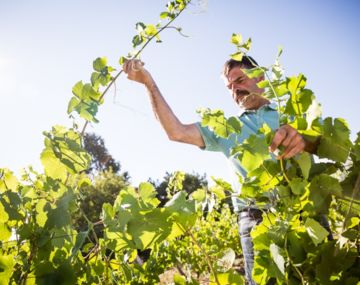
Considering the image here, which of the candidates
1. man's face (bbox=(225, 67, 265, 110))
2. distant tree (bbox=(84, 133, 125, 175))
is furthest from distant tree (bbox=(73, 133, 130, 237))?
man's face (bbox=(225, 67, 265, 110))

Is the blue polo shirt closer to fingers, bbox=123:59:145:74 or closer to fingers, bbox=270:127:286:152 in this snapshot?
fingers, bbox=123:59:145:74

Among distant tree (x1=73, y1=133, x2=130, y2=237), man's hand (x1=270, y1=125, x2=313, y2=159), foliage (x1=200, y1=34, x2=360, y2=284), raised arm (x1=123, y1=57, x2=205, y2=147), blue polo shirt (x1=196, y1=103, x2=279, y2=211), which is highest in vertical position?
distant tree (x1=73, y1=133, x2=130, y2=237)

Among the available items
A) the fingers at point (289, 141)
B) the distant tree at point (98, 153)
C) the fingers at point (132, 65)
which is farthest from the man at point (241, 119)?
the distant tree at point (98, 153)

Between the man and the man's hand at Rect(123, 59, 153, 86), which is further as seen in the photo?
the man

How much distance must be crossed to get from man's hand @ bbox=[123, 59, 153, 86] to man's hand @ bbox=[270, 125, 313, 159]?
0.93 m

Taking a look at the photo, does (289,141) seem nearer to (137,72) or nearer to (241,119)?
(137,72)

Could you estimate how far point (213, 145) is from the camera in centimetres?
248

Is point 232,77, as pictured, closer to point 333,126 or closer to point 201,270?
point 333,126

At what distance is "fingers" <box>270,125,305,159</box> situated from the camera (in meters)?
0.83

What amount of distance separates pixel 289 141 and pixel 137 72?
1.22 meters

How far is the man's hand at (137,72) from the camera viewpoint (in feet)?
4.95

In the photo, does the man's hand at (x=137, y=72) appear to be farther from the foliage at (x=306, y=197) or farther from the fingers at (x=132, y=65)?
the foliage at (x=306, y=197)

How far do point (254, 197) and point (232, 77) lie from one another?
192 cm

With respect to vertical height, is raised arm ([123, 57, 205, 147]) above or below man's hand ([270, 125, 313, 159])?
above
